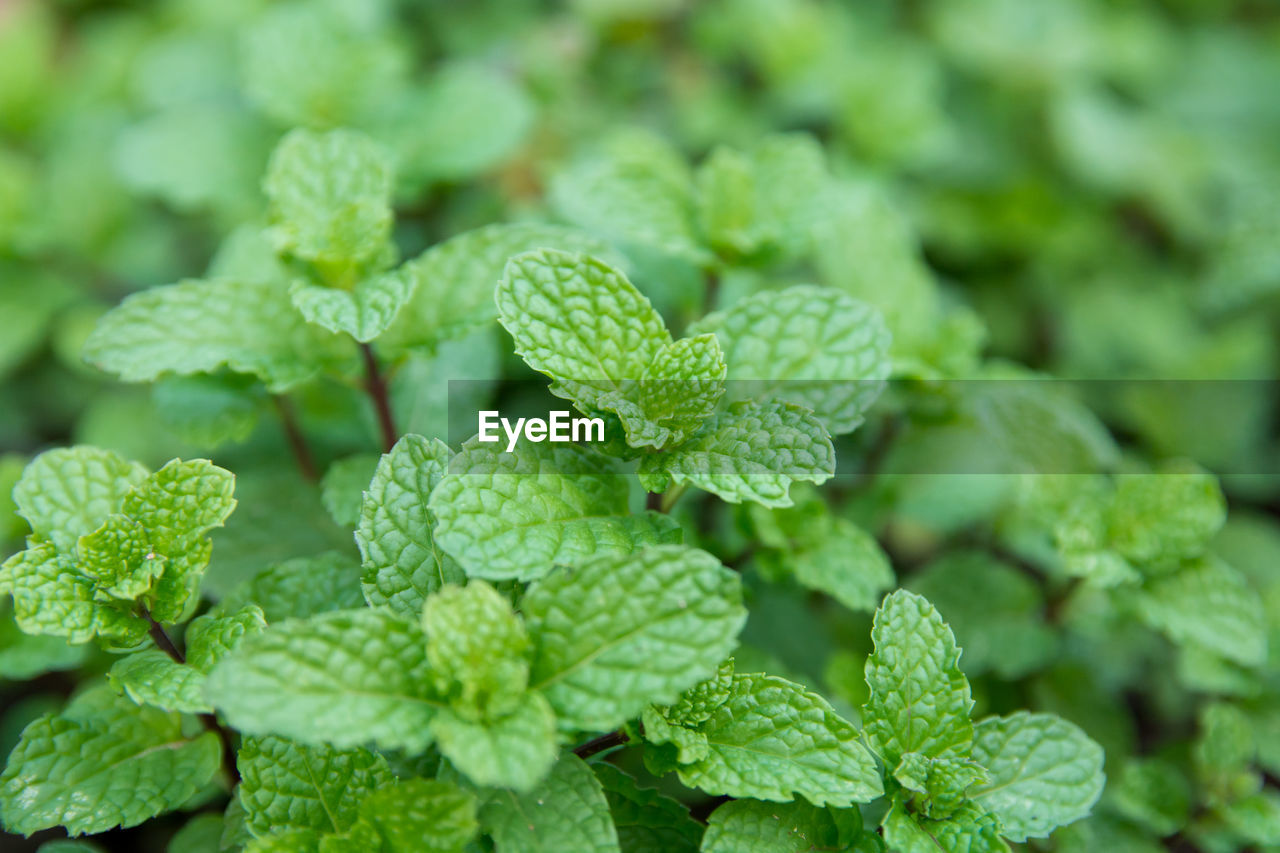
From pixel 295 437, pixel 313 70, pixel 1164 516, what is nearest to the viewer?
pixel 1164 516

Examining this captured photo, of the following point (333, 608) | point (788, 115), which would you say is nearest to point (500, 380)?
point (333, 608)

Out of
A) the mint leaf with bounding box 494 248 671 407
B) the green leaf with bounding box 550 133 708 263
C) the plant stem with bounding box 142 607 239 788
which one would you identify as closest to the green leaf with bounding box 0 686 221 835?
the plant stem with bounding box 142 607 239 788

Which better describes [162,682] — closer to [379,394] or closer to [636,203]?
[379,394]

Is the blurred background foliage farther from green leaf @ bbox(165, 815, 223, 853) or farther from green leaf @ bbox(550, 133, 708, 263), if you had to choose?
green leaf @ bbox(165, 815, 223, 853)

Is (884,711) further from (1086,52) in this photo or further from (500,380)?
(1086,52)

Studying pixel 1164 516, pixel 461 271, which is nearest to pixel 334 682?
pixel 461 271

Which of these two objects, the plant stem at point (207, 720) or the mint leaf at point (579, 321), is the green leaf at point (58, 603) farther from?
the mint leaf at point (579, 321)
